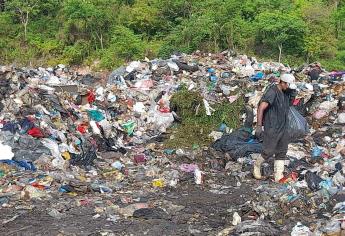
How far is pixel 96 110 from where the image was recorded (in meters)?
8.80

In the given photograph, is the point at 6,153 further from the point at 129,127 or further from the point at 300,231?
the point at 300,231

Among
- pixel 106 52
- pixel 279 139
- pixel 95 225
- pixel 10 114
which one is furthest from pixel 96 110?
pixel 106 52

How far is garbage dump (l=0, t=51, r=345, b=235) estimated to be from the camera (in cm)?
462

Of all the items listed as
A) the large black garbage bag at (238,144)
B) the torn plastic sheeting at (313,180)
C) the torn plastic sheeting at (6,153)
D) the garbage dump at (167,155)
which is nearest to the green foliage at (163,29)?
the garbage dump at (167,155)

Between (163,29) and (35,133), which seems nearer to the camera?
(35,133)

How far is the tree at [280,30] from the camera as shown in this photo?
59.7 feet

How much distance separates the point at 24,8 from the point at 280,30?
11448 millimetres

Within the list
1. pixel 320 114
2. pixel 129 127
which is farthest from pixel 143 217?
pixel 320 114

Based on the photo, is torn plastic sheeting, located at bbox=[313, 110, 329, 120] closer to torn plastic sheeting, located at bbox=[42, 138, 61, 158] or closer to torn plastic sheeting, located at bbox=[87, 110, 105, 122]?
torn plastic sheeting, located at bbox=[87, 110, 105, 122]

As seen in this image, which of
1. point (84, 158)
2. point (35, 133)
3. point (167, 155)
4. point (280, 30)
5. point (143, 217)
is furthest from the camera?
point (280, 30)

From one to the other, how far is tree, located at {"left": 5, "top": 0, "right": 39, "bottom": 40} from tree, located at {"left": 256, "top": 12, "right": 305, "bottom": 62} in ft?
33.4

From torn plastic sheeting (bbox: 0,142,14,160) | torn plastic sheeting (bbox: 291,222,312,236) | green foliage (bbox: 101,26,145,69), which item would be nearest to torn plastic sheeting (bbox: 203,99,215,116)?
torn plastic sheeting (bbox: 0,142,14,160)

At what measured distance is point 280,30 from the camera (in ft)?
60.3

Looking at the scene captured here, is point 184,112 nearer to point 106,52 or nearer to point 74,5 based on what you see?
point 106,52
